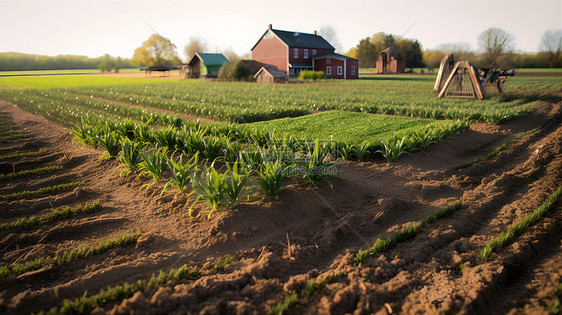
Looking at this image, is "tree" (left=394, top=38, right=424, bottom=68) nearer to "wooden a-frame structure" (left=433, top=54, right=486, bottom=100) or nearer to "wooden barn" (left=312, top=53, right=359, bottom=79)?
"wooden a-frame structure" (left=433, top=54, right=486, bottom=100)

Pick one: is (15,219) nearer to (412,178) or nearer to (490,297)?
(490,297)

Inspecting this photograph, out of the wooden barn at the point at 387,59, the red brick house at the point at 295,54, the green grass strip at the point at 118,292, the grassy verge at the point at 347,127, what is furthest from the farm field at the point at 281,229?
the red brick house at the point at 295,54

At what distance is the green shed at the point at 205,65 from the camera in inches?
1898

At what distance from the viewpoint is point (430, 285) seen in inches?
118

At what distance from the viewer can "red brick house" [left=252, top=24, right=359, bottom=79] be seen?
4150cm

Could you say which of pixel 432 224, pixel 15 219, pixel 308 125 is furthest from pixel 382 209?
pixel 308 125

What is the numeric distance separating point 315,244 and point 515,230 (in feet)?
8.02

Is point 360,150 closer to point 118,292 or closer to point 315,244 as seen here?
point 315,244

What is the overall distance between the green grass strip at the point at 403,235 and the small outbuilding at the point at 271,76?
1325 inches

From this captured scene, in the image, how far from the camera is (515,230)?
12.8ft

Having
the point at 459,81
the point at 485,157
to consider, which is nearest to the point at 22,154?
the point at 485,157

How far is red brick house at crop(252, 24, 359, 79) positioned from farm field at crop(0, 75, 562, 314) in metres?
35.5

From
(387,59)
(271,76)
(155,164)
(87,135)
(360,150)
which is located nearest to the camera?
(155,164)

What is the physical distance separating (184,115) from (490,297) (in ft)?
45.9
